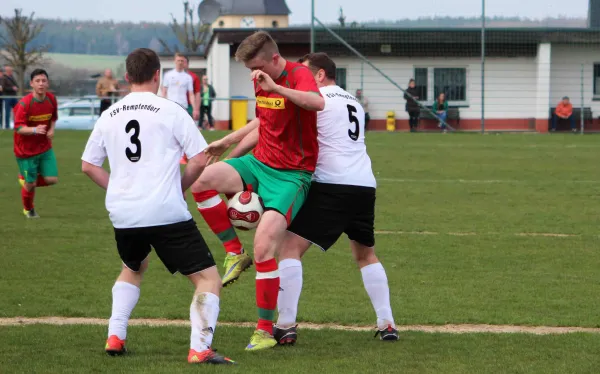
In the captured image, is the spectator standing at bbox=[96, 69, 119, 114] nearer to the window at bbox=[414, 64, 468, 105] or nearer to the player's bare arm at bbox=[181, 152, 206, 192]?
the window at bbox=[414, 64, 468, 105]

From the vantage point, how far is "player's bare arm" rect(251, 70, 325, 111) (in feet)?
21.1

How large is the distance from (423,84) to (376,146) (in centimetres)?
1398

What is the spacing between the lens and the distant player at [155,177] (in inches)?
242

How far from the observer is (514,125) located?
38.2 m

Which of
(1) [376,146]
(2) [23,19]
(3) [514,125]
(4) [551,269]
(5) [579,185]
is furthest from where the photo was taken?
(2) [23,19]

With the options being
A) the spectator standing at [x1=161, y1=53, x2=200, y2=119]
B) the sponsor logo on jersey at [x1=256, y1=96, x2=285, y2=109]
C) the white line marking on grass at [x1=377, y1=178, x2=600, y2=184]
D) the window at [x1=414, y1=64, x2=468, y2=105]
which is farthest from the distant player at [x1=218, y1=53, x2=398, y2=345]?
the window at [x1=414, y1=64, x2=468, y2=105]

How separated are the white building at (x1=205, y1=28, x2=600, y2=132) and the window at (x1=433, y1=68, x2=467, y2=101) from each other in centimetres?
4

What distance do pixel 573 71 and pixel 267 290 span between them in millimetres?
35009

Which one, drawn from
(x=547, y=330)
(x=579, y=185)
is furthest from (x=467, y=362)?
(x=579, y=185)

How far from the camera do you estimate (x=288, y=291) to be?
7.16 m

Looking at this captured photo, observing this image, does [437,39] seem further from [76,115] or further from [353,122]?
[353,122]

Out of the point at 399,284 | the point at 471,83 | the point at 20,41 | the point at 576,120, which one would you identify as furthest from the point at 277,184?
the point at 20,41

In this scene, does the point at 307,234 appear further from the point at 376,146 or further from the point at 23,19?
the point at 23,19

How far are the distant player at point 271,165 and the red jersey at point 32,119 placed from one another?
24.5ft
